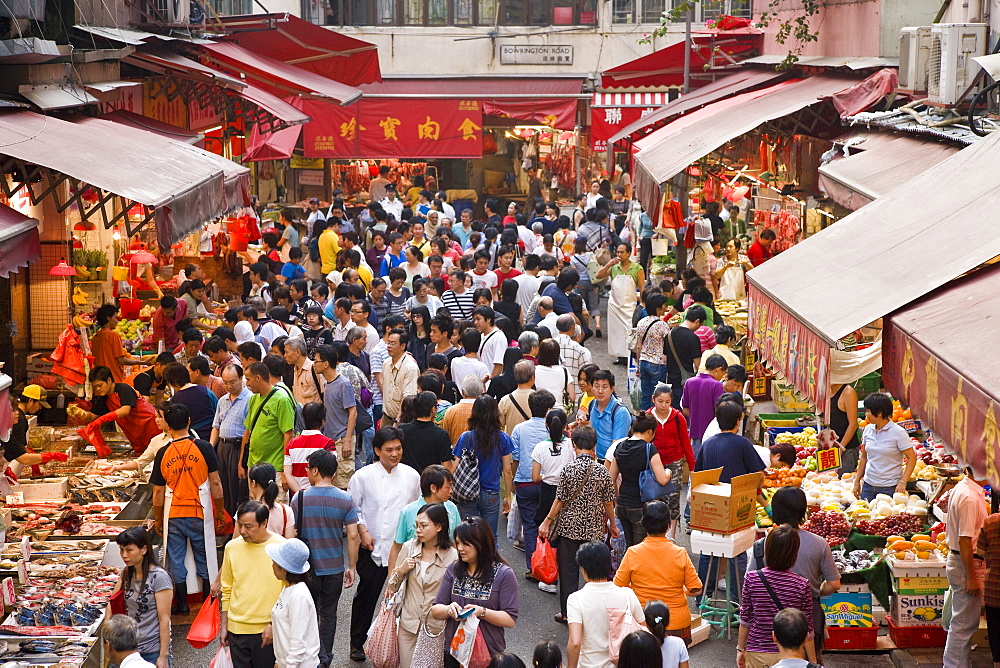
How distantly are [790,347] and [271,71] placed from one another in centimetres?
1313

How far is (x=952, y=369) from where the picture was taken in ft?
16.2

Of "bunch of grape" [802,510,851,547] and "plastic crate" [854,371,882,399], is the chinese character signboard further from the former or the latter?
"bunch of grape" [802,510,851,547]

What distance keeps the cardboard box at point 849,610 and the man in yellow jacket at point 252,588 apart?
3.89 metres

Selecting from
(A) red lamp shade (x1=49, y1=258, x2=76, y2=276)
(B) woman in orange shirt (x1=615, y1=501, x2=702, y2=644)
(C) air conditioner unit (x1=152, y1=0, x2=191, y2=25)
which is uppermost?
(C) air conditioner unit (x1=152, y1=0, x2=191, y2=25)

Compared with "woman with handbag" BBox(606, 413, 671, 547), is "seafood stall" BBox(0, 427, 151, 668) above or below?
below

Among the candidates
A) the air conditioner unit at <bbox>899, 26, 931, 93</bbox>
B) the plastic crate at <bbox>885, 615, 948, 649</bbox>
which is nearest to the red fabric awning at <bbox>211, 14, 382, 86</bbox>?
the air conditioner unit at <bbox>899, 26, 931, 93</bbox>

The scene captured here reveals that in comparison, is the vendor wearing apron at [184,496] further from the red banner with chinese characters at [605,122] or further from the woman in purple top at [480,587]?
the red banner with chinese characters at [605,122]

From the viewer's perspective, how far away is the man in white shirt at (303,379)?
1073 centimetres

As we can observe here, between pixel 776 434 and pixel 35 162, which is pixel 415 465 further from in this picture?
pixel 776 434

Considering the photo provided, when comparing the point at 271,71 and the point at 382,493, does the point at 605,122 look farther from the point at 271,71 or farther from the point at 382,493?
the point at 382,493

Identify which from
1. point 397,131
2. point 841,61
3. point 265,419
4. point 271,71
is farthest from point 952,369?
point 397,131

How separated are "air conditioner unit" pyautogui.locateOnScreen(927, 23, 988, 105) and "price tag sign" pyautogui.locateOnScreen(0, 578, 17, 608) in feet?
27.1

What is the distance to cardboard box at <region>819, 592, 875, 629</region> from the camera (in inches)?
335

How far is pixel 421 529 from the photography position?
7.04m
